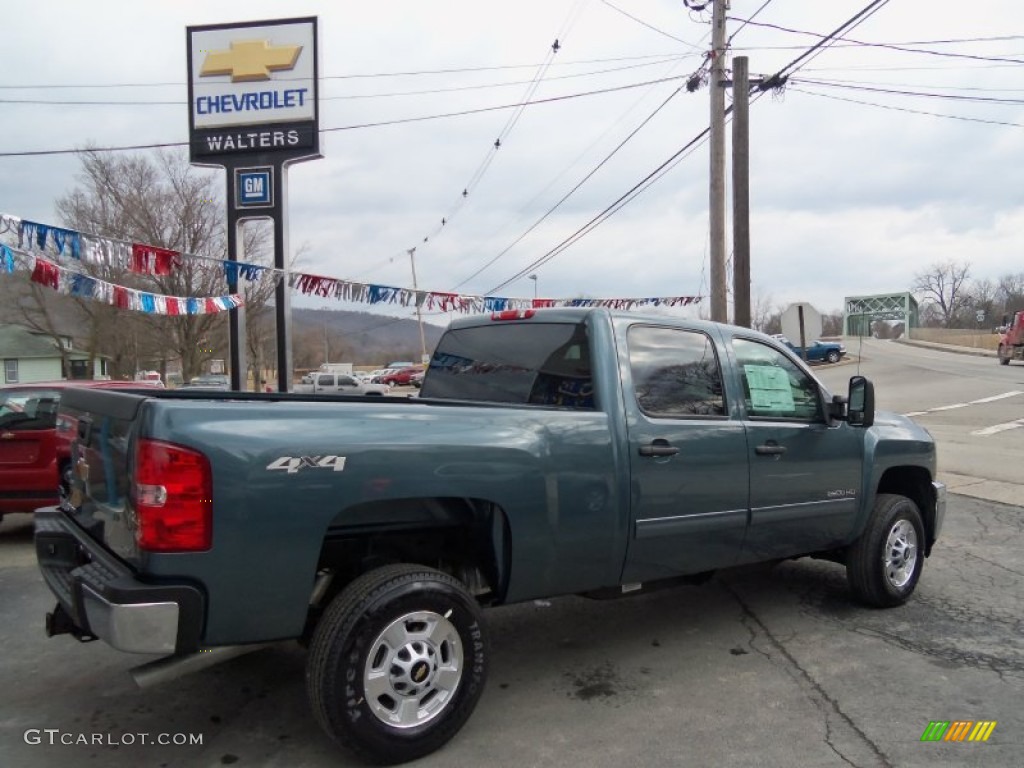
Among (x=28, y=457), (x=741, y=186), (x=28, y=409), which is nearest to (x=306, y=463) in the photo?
(x=28, y=457)

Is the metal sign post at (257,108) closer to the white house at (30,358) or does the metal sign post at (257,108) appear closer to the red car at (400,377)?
the white house at (30,358)

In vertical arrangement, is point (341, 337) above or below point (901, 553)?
above

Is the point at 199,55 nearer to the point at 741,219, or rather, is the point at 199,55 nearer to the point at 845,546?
the point at 741,219

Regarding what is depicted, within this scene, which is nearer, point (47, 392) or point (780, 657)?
point (780, 657)

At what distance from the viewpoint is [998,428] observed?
640 inches

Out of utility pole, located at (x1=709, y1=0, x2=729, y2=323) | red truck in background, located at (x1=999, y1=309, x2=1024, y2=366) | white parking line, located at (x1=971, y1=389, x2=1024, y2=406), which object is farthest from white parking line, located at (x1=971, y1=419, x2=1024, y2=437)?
red truck in background, located at (x1=999, y1=309, x2=1024, y2=366)

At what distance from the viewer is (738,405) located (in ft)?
13.9

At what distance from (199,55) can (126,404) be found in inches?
570

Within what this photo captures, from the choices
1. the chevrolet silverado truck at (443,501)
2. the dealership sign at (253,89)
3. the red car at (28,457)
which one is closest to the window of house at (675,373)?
the chevrolet silverado truck at (443,501)

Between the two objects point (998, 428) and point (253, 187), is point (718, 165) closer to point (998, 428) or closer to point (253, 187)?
point (998, 428)

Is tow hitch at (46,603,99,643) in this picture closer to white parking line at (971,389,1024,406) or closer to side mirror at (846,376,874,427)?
side mirror at (846,376,874,427)

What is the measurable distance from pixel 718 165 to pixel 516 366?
→ 10.8 m

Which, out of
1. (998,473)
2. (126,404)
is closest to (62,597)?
(126,404)

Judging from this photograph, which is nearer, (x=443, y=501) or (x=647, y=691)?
(x=443, y=501)
